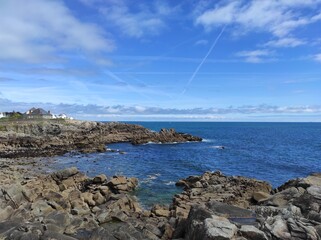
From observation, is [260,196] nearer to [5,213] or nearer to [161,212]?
[161,212]

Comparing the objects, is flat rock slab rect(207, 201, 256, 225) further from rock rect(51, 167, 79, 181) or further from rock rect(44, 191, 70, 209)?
rock rect(51, 167, 79, 181)

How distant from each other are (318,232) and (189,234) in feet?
18.6

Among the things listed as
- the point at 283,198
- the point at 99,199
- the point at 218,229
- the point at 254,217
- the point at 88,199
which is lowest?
the point at 99,199

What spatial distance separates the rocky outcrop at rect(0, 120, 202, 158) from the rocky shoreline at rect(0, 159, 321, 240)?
35.6m

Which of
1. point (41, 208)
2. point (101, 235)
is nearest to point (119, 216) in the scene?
point (101, 235)

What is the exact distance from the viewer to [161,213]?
2462 cm

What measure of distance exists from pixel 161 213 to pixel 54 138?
69.0 meters

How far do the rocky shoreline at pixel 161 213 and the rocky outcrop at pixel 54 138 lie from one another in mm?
35645

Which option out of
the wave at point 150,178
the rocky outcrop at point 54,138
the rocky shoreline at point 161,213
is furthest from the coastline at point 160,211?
the rocky outcrop at point 54,138

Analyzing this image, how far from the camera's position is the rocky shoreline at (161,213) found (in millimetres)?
16000

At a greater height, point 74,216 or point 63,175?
point 74,216

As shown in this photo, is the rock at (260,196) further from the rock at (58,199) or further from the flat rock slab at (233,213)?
the rock at (58,199)

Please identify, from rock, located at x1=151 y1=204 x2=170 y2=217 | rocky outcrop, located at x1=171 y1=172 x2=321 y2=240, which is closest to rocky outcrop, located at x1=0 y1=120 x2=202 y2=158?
rock, located at x1=151 y1=204 x2=170 y2=217

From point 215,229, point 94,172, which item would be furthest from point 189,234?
point 94,172
